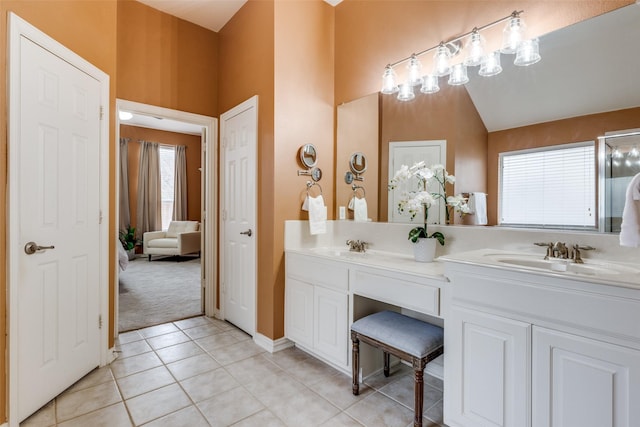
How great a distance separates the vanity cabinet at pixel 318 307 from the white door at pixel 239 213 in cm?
41

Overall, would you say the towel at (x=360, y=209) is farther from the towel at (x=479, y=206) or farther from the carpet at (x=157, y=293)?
the carpet at (x=157, y=293)

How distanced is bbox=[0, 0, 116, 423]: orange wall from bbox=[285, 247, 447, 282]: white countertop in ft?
5.45

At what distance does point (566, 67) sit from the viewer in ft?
5.57

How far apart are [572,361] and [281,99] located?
7.72 feet

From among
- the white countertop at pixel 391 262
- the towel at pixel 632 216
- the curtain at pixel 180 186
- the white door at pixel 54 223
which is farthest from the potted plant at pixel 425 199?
the curtain at pixel 180 186

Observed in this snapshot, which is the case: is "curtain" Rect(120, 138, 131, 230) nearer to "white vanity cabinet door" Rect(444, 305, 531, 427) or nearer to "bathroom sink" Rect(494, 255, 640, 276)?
"white vanity cabinet door" Rect(444, 305, 531, 427)

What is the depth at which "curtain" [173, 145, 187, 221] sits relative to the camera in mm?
7598

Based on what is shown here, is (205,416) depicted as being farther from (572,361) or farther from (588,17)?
(588,17)

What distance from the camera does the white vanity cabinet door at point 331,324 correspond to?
2.11 meters

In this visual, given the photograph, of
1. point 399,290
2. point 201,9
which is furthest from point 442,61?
point 201,9

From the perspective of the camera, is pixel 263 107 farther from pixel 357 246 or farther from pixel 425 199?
pixel 425 199

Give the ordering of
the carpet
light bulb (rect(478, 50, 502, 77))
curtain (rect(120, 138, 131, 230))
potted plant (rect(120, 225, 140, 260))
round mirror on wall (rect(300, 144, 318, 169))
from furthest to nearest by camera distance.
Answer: curtain (rect(120, 138, 131, 230)), potted plant (rect(120, 225, 140, 260)), the carpet, round mirror on wall (rect(300, 144, 318, 169)), light bulb (rect(478, 50, 502, 77))

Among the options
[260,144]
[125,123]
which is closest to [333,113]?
[260,144]

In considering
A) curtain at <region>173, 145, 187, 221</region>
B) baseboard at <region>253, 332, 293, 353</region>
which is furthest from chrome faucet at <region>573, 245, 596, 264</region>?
curtain at <region>173, 145, 187, 221</region>
